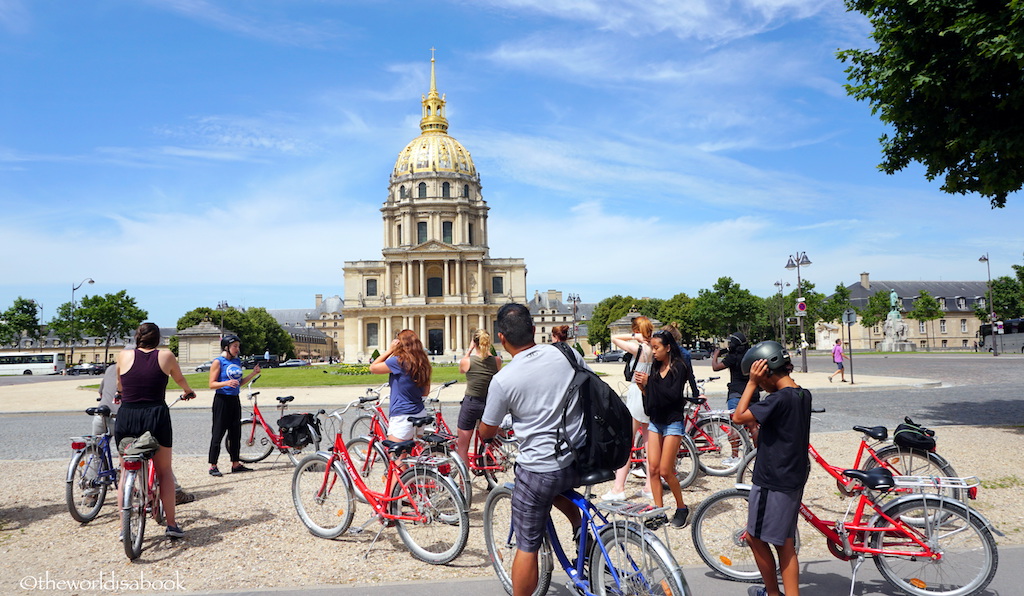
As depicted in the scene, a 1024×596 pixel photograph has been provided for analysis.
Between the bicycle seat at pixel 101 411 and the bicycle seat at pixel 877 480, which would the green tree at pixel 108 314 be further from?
the bicycle seat at pixel 877 480

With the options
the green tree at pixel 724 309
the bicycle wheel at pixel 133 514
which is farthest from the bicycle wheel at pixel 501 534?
the green tree at pixel 724 309

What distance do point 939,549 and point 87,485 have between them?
7.57 meters

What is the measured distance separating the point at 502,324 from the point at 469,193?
86.5m

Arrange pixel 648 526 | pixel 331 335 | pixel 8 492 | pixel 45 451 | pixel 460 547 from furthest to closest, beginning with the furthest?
pixel 331 335 < pixel 45 451 < pixel 8 492 < pixel 460 547 < pixel 648 526

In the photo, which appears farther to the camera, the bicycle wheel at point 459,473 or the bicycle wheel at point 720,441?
the bicycle wheel at point 720,441

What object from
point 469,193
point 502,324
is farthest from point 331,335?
point 502,324

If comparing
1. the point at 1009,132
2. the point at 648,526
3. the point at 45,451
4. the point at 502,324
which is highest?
the point at 1009,132

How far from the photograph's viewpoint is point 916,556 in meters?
4.30

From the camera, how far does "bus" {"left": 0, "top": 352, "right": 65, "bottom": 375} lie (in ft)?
195

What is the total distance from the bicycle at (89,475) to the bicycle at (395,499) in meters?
2.26

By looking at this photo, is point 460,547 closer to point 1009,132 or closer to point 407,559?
point 407,559

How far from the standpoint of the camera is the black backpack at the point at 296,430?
25.2 ft

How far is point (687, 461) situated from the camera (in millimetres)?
7754

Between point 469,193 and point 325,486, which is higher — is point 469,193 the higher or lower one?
the higher one
